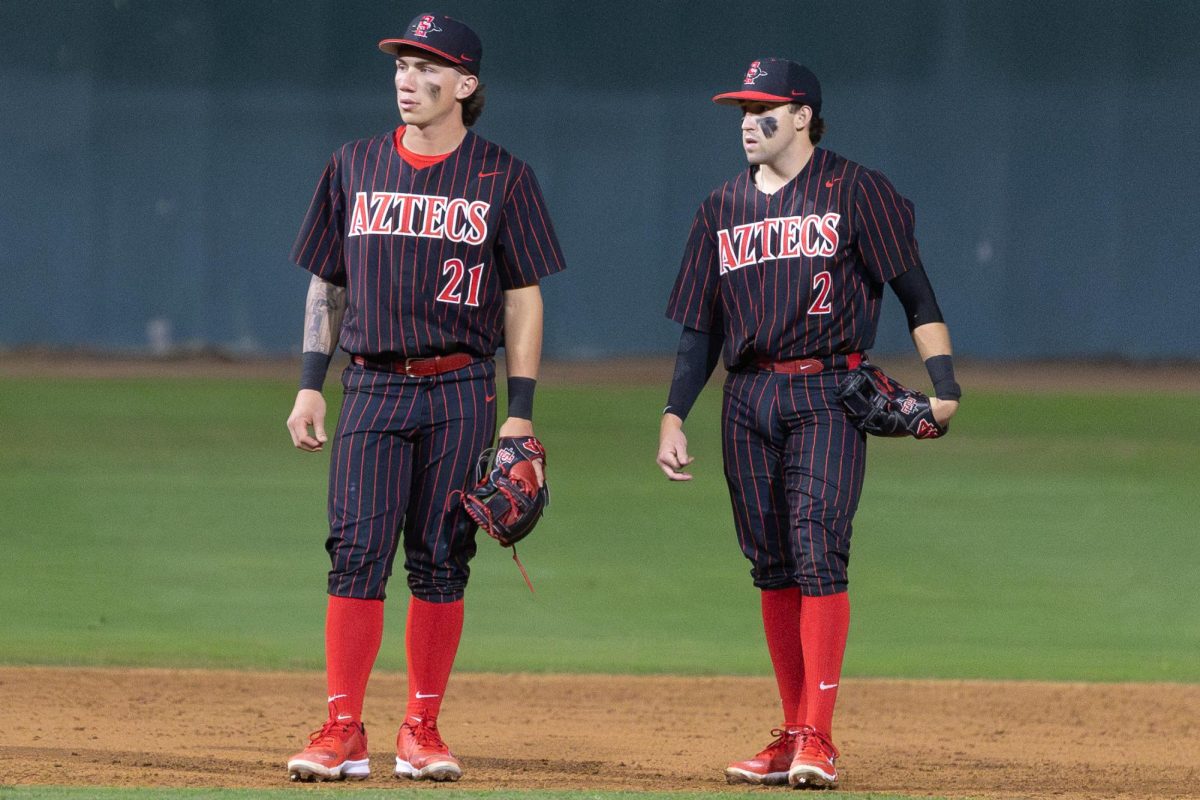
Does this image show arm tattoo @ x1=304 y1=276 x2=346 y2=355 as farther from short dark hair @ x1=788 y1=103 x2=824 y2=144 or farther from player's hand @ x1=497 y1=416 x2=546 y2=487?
short dark hair @ x1=788 y1=103 x2=824 y2=144

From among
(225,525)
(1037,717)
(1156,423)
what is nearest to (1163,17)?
(1156,423)

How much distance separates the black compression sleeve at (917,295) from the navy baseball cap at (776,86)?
1.68ft

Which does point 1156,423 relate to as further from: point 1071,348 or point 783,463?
point 783,463

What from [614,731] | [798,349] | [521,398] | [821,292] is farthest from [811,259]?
[614,731]

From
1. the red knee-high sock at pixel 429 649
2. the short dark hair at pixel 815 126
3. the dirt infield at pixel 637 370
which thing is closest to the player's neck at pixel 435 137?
the short dark hair at pixel 815 126

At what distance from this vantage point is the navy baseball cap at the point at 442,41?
14.6ft

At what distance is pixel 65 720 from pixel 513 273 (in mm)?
2151

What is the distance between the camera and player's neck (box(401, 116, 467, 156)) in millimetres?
4531

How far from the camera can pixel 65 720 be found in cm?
552

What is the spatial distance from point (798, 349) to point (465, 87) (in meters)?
1.08

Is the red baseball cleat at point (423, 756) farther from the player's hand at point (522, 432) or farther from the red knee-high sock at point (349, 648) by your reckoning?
the player's hand at point (522, 432)

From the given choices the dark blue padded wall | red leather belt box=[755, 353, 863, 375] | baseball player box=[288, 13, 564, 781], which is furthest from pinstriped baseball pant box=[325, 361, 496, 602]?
the dark blue padded wall

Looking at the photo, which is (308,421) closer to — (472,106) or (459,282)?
(459,282)

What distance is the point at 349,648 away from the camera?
4426 mm
